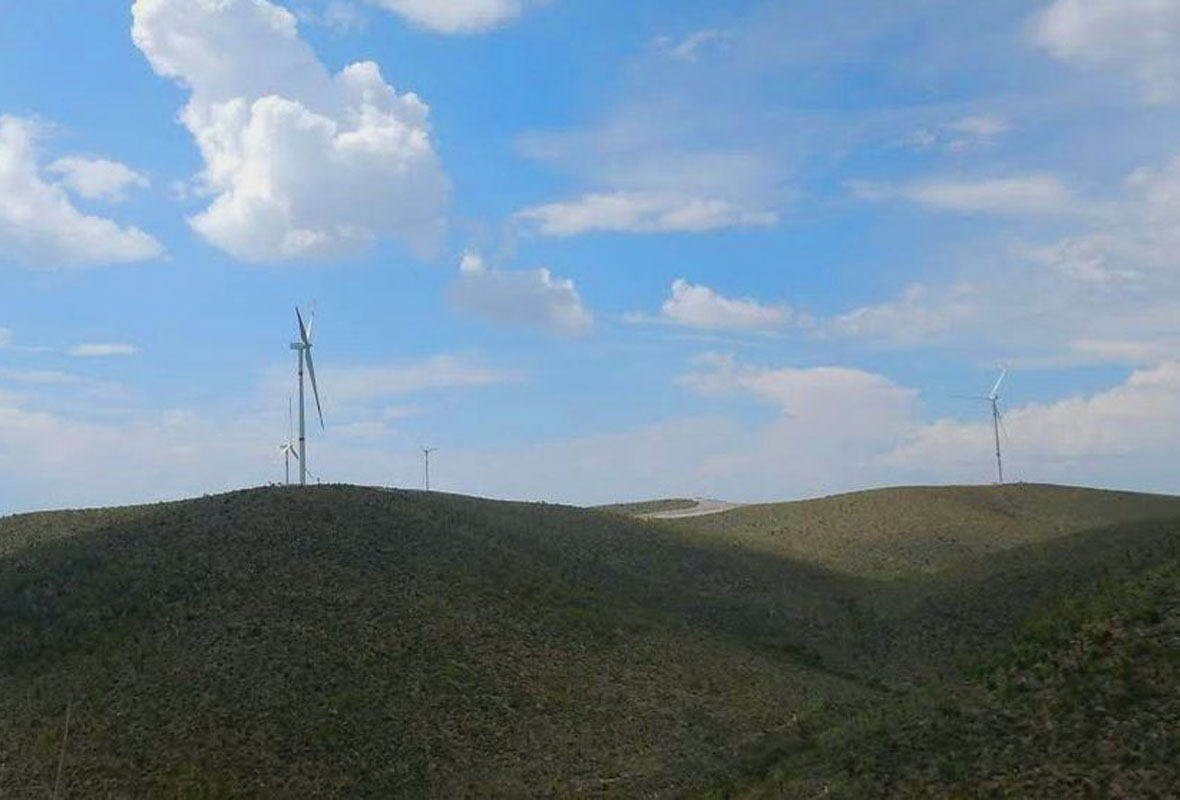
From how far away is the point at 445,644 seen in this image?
41.8 meters

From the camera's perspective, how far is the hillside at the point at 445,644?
107 ft

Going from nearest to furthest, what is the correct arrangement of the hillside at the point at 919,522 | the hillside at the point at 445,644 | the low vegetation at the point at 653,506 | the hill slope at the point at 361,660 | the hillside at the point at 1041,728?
the hillside at the point at 1041,728, the hillside at the point at 445,644, the hill slope at the point at 361,660, the hillside at the point at 919,522, the low vegetation at the point at 653,506

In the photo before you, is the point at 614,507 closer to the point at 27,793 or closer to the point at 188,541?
the point at 188,541

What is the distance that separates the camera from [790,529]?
80.2 m

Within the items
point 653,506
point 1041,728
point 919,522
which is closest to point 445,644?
point 1041,728

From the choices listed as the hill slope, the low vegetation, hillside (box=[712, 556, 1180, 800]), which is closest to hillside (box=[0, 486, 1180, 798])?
the hill slope

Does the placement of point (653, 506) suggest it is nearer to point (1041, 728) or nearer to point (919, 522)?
point (919, 522)

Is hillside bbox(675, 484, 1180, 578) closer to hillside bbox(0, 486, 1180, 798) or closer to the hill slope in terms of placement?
hillside bbox(0, 486, 1180, 798)

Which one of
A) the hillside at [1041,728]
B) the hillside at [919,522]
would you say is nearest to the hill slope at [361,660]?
the hillside at [1041,728]

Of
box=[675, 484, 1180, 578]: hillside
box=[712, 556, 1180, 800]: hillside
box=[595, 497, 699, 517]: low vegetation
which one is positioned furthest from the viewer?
box=[595, 497, 699, 517]: low vegetation

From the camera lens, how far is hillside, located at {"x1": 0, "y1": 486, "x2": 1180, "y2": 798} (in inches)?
1287

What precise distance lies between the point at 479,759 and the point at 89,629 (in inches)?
664

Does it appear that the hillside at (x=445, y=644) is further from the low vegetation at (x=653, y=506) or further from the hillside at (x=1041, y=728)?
the low vegetation at (x=653, y=506)

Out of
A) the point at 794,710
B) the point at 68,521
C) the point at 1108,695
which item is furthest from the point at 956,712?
the point at 68,521
